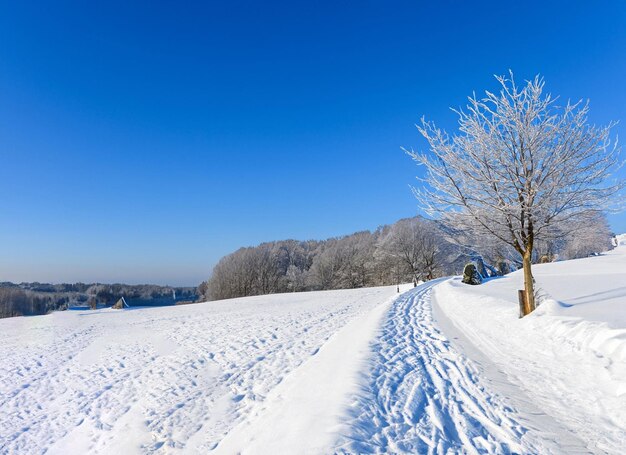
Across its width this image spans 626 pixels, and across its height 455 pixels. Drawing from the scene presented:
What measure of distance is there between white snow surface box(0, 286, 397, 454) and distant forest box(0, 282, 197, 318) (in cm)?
5001

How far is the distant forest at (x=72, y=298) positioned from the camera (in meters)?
70.4

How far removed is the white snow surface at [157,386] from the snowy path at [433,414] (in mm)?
488

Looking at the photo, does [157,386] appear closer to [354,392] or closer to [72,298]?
[354,392]

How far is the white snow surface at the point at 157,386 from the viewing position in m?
5.76

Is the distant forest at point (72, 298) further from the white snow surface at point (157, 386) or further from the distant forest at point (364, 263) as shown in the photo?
the white snow surface at point (157, 386)

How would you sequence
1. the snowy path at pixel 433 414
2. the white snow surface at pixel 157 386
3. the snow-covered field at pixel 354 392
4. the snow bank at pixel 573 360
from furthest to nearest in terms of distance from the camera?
the white snow surface at pixel 157 386, the snow bank at pixel 573 360, the snow-covered field at pixel 354 392, the snowy path at pixel 433 414

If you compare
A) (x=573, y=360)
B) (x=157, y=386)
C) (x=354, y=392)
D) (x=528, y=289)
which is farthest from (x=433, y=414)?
(x=528, y=289)

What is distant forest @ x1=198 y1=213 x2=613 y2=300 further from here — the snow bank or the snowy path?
the snowy path

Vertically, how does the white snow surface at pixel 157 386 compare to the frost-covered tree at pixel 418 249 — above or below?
below

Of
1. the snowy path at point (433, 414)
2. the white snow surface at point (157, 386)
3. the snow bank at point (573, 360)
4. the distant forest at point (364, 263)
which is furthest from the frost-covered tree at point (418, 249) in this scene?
the snowy path at point (433, 414)

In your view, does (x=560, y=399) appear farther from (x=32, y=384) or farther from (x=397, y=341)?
(x=32, y=384)

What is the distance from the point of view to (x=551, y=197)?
390 inches

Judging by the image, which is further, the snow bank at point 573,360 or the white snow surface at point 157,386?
the white snow surface at point 157,386

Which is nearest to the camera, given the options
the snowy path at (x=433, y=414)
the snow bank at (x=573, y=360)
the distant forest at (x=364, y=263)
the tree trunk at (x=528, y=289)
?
the snowy path at (x=433, y=414)
